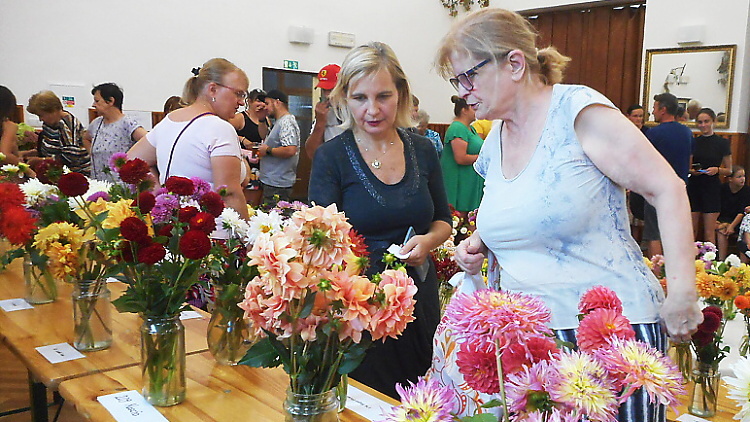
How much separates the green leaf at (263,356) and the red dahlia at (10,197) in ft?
3.93

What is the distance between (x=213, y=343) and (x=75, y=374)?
320 millimetres

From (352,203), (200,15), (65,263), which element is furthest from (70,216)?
(200,15)

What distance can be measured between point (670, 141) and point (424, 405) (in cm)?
520

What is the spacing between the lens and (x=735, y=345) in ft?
7.22

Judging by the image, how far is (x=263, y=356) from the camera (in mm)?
1037

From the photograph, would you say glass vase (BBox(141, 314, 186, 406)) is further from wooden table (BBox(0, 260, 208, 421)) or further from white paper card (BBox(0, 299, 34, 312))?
white paper card (BBox(0, 299, 34, 312))

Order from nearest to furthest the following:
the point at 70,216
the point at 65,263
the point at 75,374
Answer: the point at 75,374 < the point at 65,263 < the point at 70,216

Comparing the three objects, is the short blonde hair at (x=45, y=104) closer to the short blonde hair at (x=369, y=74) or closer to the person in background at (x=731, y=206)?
the short blonde hair at (x=369, y=74)

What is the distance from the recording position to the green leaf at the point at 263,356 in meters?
1.03

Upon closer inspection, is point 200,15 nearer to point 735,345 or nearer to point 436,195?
point 436,195

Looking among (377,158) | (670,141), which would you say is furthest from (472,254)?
(670,141)

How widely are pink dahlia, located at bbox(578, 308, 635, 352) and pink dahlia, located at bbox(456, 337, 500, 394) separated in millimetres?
88

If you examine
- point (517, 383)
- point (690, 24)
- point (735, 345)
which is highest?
point (690, 24)

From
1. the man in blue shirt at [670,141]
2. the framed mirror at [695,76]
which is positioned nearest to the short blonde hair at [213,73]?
the man in blue shirt at [670,141]
